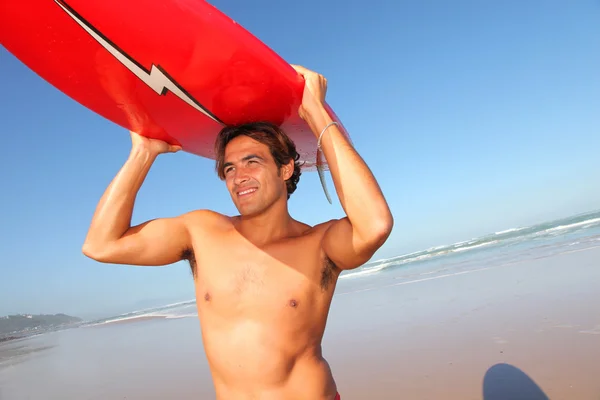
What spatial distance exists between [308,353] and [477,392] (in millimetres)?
2365

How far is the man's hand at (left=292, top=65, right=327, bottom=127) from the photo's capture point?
194 centimetres

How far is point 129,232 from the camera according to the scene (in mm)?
1999

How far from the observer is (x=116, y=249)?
1.94 m

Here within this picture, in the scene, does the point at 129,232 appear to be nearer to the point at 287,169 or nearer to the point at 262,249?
the point at 262,249

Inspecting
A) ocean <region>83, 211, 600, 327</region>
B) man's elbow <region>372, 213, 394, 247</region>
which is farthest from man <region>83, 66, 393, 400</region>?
ocean <region>83, 211, 600, 327</region>

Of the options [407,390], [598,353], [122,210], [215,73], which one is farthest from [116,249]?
[598,353]

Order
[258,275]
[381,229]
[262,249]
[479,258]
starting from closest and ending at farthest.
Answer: [381,229] → [258,275] → [262,249] → [479,258]

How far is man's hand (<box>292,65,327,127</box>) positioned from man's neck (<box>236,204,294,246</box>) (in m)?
0.49

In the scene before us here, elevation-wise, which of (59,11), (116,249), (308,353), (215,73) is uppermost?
(59,11)

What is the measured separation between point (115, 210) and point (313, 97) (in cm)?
110

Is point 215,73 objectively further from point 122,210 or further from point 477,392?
point 477,392

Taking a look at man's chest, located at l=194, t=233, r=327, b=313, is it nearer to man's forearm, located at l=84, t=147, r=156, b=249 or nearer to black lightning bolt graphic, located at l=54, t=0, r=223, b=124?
man's forearm, located at l=84, t=147, r=156, b=249

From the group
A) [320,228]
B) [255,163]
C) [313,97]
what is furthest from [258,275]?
[313,97]

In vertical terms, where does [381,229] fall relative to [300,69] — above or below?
below
